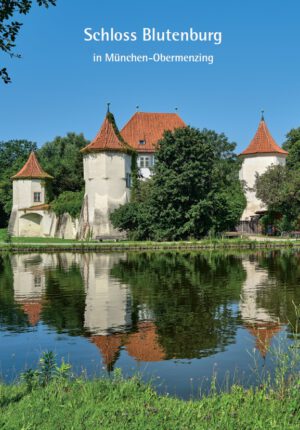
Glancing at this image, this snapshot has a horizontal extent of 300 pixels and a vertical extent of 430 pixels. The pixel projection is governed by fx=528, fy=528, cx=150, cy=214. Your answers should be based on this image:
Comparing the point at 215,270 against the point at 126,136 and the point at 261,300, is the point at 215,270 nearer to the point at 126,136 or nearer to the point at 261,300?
the point at 261,300

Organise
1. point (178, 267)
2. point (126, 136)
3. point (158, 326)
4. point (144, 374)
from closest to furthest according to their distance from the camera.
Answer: point (144, 374)
point (158, 326)
point (178, 267)
point (126, 136)

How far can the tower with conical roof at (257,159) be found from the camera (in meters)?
55.7

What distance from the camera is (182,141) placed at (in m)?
43.2

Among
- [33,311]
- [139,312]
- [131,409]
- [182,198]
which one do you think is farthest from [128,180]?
[131,409]

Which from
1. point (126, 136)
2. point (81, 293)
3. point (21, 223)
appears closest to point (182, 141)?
point (126, 136)

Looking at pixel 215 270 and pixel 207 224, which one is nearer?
pixel 215 270

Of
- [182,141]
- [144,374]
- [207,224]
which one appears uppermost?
[182,141]

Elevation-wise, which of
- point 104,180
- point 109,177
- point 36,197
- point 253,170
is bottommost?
point 36,197

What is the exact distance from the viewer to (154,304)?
583 inches

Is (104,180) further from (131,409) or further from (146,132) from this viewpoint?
(131,409)

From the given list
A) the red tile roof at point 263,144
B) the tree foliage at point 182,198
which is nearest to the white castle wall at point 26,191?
the tree foliage at point 182,198

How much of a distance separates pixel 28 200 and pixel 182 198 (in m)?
22.6

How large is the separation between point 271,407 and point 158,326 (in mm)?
6084

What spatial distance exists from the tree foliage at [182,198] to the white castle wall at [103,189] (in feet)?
13.3
